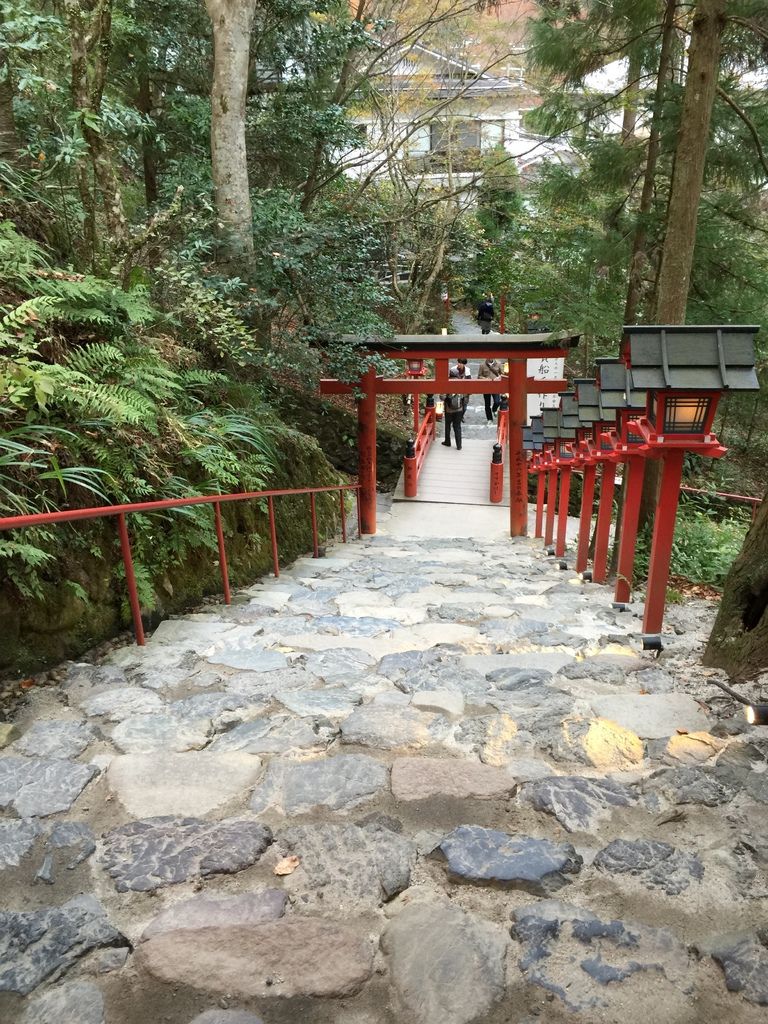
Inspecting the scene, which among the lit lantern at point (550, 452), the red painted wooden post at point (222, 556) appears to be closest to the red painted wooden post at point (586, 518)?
the lit lantern at point (550, 452)

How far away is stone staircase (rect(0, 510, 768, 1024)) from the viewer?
4.17 feet

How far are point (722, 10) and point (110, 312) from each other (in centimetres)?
531

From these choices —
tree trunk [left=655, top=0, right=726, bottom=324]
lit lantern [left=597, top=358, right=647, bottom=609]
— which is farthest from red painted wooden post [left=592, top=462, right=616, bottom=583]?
tree trunk [left=655, top=0, right=726, bottom=324]

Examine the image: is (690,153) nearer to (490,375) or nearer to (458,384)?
(458,384)

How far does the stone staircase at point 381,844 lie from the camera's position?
50.0 inches

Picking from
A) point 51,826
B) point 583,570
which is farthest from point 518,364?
point 51,826

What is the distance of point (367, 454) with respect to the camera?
12289mm

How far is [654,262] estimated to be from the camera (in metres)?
8.30

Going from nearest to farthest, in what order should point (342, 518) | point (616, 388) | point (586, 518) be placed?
1. point (616, 388)
2. point (586, 518)
3. point (342, 518)

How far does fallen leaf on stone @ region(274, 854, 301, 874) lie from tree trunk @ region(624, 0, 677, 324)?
26.9 feet

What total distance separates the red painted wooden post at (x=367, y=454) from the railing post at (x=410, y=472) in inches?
133

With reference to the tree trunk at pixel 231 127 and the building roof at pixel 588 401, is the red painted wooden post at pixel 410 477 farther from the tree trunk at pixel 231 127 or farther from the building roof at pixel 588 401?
the building roof at pixel 588 401

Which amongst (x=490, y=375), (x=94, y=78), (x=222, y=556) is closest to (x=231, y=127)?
(x=94, y=78)

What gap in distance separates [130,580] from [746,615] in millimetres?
2943
